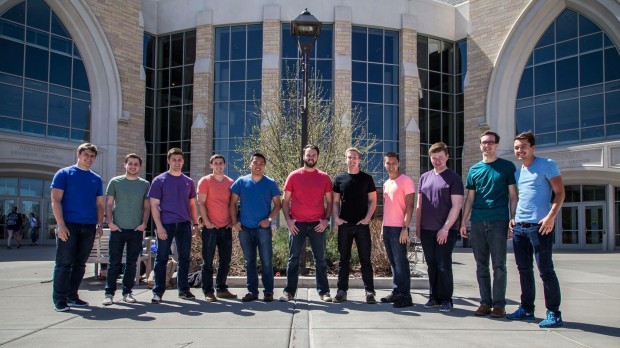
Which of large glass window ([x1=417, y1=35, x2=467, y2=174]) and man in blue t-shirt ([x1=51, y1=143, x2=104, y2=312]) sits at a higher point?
large glass window ([x1=417, y1=35, x2=467, y2=174])

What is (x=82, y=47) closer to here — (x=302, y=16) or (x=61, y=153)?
(x=61, y=153)

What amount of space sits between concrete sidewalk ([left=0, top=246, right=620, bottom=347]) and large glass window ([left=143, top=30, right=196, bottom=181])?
2177 cm

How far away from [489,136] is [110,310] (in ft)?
15.0

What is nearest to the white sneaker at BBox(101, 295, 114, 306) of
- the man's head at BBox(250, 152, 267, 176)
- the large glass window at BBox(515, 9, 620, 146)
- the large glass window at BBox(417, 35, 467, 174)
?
the man's head at BBox(250, 152, 267, 176)

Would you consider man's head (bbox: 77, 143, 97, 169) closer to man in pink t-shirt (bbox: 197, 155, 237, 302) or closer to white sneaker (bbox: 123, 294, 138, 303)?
man in pink t-shirt (bbox: 197, 155, 237, 302)

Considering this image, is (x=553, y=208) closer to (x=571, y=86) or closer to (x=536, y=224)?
(x=536, y=224)

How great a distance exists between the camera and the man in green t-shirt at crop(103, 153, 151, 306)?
6289 mm

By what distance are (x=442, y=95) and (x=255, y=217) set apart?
24365mm

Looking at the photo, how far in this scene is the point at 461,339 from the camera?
4414mm

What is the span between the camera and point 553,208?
200 inches

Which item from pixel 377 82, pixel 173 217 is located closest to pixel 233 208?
pixel 173 217

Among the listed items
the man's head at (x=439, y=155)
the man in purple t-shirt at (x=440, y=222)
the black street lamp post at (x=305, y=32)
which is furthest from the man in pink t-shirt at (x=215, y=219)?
the black street lamp post at (x=305, y=32)

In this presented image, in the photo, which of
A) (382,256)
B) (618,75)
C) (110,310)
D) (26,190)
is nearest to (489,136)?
(382,256)

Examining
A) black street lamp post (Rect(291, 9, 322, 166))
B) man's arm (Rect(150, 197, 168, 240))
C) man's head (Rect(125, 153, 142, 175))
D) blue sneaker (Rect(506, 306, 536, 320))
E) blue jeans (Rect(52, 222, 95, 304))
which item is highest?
black street lamp post (Rect(291, 9, 322, 166))
